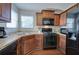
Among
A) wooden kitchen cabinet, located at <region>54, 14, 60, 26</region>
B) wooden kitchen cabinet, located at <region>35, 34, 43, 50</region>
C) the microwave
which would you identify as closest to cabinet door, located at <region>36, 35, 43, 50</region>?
wooden kitchen cabinet, located at <region>35, 34, 43, 50</region>

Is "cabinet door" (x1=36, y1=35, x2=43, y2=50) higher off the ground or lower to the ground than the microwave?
lower

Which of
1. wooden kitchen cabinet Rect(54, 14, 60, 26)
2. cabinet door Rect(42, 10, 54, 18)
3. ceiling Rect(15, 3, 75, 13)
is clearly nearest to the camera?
ceiling Rect(15, 3, 75, 13)

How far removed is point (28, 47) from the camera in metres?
2.59

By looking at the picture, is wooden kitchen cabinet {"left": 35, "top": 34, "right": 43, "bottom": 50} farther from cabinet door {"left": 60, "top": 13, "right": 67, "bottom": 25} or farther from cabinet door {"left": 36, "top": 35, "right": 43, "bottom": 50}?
cabinet door {"left": 60, "top": 13, "right": 67, "bottom": 25}

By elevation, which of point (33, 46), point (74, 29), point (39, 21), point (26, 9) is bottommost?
point (33, 46)

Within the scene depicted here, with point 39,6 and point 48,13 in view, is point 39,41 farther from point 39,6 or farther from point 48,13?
point 39,6

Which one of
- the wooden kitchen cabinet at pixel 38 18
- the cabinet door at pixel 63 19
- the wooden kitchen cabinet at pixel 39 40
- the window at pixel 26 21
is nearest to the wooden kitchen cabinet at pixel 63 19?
the cabinet door at pixel 63 19

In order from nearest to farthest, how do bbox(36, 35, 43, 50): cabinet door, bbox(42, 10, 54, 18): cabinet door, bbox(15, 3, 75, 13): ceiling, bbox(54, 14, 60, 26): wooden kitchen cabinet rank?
1. bbox(15, 3, 75, 13): ceiling
2. bbox(42, 10, 54, 18): cabinet door
3. bbox(54, 14, 60, 26): wooden kitchen cabinet
4. bbox(36, 35, 43, 50): cabinet door

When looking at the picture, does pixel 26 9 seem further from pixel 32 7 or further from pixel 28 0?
pixel 28 0

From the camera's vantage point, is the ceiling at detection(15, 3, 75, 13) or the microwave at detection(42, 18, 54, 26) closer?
the ceiling at detection(15, 3, 75, 13)

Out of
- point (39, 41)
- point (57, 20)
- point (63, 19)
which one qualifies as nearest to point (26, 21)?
point (57, 20)
